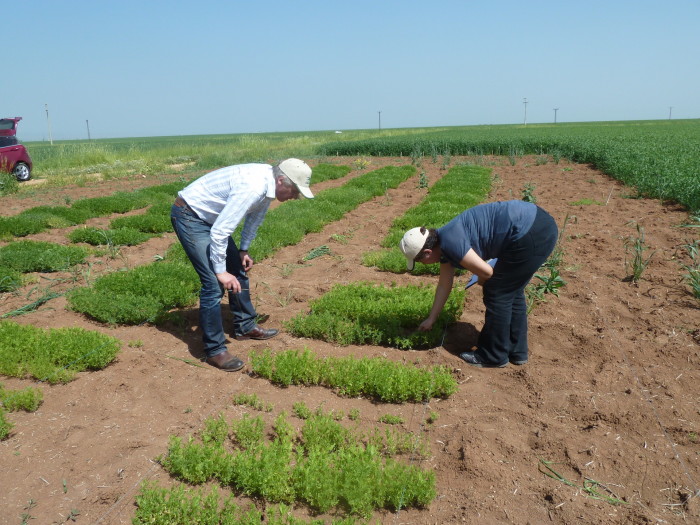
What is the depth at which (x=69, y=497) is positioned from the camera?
11.0ft

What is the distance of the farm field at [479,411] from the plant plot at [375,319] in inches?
5.7

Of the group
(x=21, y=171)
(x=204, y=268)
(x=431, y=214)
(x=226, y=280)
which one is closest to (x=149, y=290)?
(x=204, y=268)

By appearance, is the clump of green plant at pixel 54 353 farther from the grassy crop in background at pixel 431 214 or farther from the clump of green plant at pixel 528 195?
the clump of green plant at pixel 528 195

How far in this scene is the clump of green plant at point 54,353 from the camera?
4781 millimetres

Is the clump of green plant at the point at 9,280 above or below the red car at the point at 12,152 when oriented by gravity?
below

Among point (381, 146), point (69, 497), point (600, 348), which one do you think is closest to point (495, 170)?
point (381, 146)

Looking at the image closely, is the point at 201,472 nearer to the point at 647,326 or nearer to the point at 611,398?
the point at 611,398

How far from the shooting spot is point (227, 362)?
4.99 m

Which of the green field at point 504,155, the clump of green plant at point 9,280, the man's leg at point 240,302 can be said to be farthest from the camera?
the green field at point 504,155

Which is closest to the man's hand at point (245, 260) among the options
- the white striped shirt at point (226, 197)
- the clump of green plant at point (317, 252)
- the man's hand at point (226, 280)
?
the white striped shirt at point (226, 197)

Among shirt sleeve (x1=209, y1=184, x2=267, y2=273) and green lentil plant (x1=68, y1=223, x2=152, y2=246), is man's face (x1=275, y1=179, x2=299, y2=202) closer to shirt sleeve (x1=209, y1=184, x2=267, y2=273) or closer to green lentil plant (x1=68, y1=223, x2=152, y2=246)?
shirt sleeve (x1=209, y1=184, x2=267, y2=273)

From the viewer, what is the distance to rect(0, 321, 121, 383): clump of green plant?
4.78 m

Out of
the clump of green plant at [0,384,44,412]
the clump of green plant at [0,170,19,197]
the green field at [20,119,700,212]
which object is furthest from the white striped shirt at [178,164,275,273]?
the clump of green plant at [0,170,19,197]

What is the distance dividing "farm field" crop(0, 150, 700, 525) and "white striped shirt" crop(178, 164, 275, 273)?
1.39 m
